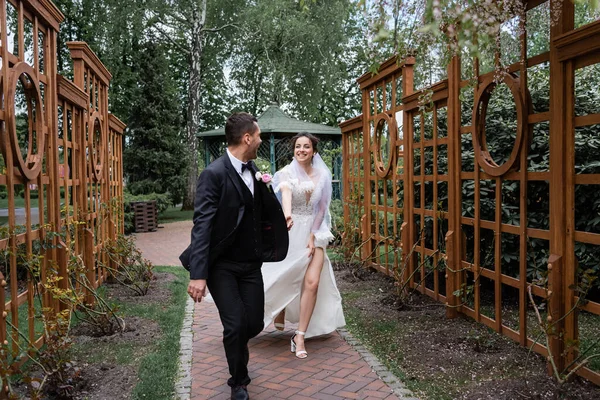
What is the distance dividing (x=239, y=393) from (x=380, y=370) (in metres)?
1.17

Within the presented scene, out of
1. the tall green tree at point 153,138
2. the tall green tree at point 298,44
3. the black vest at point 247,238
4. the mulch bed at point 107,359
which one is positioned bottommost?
the mulch bed at point 107,359

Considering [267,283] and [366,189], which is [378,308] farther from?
[366,189]

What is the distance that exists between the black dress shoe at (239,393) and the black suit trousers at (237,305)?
30mm

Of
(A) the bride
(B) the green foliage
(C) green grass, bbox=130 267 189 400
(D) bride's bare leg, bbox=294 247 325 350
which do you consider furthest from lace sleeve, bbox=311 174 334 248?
(B) the green foliage

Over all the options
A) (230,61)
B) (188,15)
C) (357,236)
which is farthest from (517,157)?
(230,61)

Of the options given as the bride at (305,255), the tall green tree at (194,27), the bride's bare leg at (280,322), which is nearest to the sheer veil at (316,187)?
the bride at (305,255)

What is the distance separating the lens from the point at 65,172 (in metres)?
5.62

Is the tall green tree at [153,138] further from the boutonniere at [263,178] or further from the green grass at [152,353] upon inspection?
the boutonniere at [263,178]

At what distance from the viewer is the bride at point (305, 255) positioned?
16.3 ft

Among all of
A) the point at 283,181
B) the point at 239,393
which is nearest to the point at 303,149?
the point at 283,181

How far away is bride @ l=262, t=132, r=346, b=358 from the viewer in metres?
4.97

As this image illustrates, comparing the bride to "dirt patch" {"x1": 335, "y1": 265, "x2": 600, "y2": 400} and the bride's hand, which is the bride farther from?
"dirt patch" {"x1": 335, "y1": 265, "x2": 600, "y2": 400}

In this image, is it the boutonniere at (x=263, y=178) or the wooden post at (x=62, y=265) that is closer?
the boutonniere at (x=263, y=178)

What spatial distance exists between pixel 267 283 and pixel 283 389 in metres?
1.28
